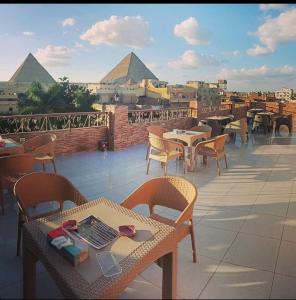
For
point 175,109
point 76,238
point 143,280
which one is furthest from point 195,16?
point 175,109

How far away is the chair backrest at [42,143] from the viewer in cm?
422

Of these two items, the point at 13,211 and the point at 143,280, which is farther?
the point at 13,211

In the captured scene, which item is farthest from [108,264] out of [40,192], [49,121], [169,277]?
[49,121]

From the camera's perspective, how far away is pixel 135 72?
7831 centimetres

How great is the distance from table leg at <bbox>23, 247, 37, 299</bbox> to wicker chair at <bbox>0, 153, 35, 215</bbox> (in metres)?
1.59

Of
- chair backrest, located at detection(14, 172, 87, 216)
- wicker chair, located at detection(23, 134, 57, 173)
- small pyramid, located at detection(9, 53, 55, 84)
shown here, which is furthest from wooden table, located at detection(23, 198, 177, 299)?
small pyramid, located at detection(9, 53, 55, 84)

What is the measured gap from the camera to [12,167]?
2.96 meters

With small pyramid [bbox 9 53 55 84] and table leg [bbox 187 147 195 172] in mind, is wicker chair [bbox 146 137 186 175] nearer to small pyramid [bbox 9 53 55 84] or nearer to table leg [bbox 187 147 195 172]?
table leg [bbox 187 147 195 172]

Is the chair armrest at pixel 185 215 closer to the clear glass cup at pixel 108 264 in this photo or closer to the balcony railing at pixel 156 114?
the clear glass cup at pixel 108 264

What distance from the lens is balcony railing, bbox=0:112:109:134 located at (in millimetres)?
5824

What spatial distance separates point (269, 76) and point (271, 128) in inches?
198

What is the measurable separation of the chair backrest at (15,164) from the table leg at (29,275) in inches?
62.3

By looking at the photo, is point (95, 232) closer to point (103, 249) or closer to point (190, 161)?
point (103, 249)

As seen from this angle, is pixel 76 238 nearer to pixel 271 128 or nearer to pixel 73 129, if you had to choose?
pixel 73 129
